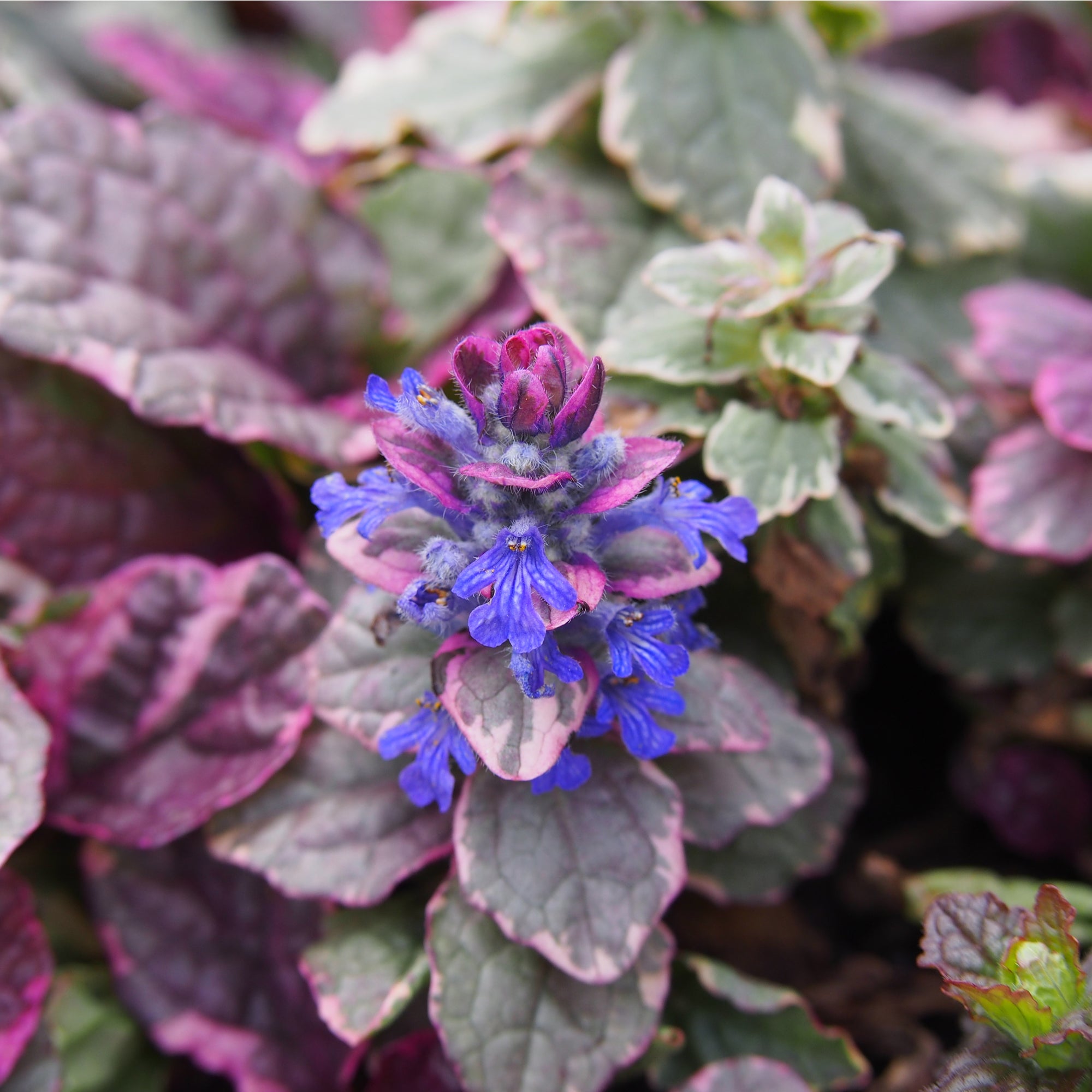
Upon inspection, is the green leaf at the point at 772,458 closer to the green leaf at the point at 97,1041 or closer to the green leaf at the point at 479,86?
the green leaf at the point at 479,86

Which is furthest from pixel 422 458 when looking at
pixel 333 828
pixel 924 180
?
pixel 924 180

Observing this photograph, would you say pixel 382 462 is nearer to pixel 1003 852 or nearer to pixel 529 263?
pixel 529 263

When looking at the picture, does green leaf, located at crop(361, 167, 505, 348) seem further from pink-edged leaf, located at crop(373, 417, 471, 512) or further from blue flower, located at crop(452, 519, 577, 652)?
blue flower, located at crop(452, 519, 577, 652)

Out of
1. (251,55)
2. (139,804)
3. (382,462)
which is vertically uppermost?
(251,55)

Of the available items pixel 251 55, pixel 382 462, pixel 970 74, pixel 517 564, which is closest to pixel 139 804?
pixel 382 462

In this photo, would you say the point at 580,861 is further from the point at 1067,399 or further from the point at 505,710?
the point at 1067,399

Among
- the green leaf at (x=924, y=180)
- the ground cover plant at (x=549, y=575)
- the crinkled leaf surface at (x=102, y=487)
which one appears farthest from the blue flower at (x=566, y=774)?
the green leaf at (x=924, y=180)
